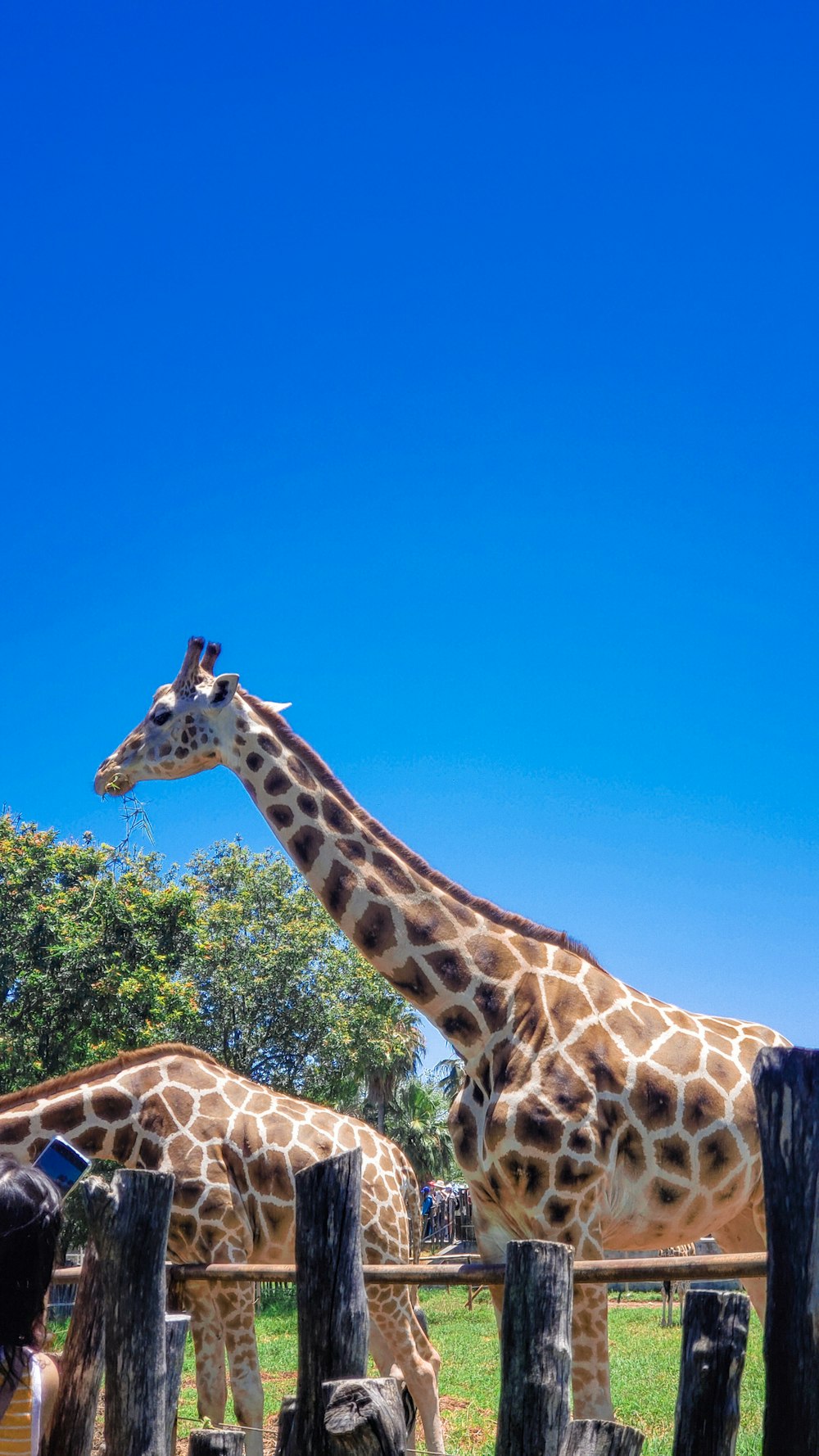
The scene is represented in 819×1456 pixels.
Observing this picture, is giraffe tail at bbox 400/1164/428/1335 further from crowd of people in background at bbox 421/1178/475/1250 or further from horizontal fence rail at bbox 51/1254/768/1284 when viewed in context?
crowd of people in background at bbox 421/1178/475/1250

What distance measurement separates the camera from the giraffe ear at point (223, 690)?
7.84 m

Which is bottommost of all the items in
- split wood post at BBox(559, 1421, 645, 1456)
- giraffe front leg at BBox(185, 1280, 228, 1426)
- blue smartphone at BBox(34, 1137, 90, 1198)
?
giraffe front leg at BBox(185, 1280, 228, 1426)

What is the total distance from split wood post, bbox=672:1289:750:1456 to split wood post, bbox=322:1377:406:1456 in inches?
26.2

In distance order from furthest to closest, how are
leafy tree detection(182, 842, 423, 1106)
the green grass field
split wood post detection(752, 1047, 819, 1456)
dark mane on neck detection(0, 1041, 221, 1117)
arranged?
1. leafy tree detection(182, 842, 423, 1106)
2. the green grass field
3. dark mane on neck detection(0, 1041, 221, 1117)
4. split wood post detection(752, 1047, 819, 1456)

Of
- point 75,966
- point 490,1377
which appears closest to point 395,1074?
point 75,966

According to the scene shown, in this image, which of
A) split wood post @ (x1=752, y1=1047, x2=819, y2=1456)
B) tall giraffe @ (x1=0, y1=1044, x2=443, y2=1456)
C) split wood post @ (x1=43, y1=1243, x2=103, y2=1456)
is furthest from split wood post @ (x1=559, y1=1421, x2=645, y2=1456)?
tall giraffe @ (x1=0, y1=1044, x2=443, y2=1456)

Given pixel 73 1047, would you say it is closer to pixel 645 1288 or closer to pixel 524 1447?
pixel 645 1288

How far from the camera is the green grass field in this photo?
29.2 ft

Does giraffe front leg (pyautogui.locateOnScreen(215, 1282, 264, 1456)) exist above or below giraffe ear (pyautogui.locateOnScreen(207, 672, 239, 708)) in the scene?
below

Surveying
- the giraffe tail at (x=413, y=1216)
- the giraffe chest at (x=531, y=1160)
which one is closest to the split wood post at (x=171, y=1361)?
the giraffe chest at (x=531, y=1160)

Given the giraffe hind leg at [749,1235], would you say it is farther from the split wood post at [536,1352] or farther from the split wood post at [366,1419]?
the split wood post at [366,1419]

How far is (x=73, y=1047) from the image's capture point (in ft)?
63.9

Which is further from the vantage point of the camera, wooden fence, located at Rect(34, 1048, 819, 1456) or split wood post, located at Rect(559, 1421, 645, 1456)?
split wood post, located at Rect(559, 1421, 645, 1456)

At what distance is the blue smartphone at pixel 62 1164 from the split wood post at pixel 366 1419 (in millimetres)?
988
